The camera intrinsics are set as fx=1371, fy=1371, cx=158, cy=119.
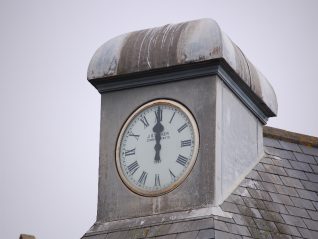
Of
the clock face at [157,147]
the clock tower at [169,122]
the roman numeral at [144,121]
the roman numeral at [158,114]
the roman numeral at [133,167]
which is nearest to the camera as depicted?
the clock tower at [169,122]

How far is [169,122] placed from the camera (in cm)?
2128

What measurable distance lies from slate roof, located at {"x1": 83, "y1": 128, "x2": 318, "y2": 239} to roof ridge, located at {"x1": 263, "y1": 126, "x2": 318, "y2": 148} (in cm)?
2

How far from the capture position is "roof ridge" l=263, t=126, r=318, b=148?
23.7 meters

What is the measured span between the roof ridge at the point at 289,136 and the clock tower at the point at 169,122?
1.43 m

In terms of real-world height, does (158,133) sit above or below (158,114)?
below

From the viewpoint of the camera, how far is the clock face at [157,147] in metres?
20.9

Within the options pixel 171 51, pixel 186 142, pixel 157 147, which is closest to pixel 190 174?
pixel 186 142

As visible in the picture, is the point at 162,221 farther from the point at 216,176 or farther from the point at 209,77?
the point at 209,77

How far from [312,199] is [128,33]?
4054 millimetres

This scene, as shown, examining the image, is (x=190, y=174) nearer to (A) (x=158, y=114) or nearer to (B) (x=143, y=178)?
(B) (x=143, y=178)

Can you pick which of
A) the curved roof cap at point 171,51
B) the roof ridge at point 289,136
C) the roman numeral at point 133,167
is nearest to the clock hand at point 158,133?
the roman numeral at point 133,167

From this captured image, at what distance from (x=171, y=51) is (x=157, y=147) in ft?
4.97

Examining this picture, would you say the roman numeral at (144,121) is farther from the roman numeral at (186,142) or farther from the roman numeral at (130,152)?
the roman numeral at (186,142)

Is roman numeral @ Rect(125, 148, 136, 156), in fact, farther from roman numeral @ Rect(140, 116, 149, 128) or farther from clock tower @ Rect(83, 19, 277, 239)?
roman numeral @ Rect(140, 116, 149, 128)
